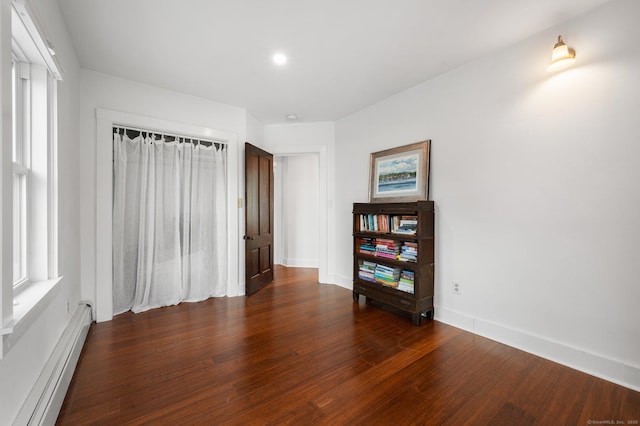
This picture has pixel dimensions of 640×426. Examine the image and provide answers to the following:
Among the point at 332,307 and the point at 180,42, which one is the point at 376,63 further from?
the point at 332,307

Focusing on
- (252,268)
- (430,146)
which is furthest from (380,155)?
(252,268)

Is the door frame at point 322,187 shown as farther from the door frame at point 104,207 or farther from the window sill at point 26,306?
the window sill at point 26,306

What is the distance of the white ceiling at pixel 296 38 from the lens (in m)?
1.92

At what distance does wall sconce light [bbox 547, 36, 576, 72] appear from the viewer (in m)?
1.97

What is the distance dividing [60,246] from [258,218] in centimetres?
226

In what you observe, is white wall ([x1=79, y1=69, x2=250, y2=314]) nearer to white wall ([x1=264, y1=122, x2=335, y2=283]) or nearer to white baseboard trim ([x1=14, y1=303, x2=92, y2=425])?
white baseboard trim ([x1=14, y1=303, x2=92, y2=425])

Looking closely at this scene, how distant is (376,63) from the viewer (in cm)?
264

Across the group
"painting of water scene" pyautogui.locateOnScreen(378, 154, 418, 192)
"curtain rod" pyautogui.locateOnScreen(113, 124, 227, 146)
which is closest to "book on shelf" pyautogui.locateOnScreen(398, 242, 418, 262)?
"painting of water scene" pyautogui.locateOnScreen(378, 154, 418, 192)

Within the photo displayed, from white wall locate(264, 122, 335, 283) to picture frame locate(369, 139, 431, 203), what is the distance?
87cm

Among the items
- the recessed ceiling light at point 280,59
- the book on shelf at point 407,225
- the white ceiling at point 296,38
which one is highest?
the white ceiling at point 296,38

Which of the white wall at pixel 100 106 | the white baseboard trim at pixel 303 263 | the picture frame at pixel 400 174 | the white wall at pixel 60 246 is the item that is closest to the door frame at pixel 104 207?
the white wall at pixel 100 106

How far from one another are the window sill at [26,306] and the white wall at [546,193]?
123 inches

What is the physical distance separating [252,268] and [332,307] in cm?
127

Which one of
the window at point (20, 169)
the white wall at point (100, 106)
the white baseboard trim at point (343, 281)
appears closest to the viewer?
the window at point (20, 169)
